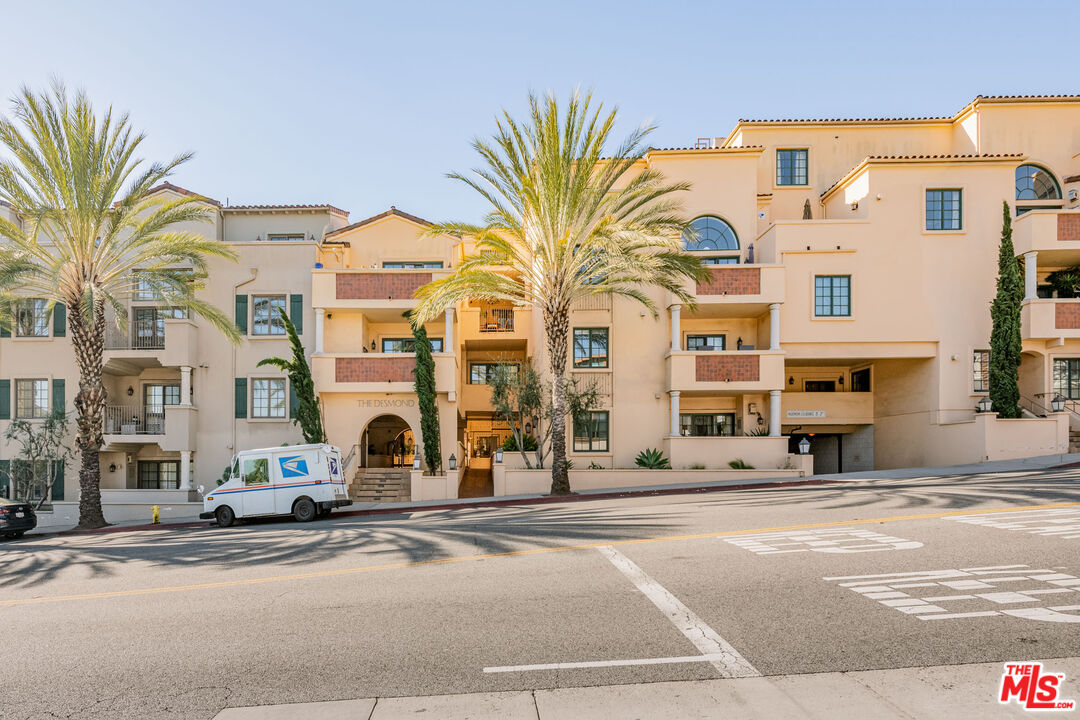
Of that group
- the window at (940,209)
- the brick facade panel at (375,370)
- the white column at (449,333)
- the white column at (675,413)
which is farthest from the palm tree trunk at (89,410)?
the window at (940,209)

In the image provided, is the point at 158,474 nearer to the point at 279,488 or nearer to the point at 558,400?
the point at 279,488

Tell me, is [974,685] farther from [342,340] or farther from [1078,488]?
[342,340]

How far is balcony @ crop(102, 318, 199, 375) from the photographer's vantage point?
2667 centimetres

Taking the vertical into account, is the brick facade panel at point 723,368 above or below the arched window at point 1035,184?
below

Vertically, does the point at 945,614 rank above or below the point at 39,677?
above

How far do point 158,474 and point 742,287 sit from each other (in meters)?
24.0

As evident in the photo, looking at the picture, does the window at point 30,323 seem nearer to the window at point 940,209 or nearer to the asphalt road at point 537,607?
the asphalt road at point 537,607

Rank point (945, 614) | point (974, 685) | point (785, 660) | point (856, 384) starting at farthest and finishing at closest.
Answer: point (856, 384), point (945, 614), point (785, 660), point (974, 685)

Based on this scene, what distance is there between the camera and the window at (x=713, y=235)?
28.1m

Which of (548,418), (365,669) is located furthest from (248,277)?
(365,669)

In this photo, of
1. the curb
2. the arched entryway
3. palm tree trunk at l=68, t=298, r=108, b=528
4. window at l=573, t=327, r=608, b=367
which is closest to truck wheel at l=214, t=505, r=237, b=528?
the curb

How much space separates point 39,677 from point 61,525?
22187 mm

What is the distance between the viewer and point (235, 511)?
64.7 ft

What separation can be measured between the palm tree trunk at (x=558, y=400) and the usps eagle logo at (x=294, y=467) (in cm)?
724
